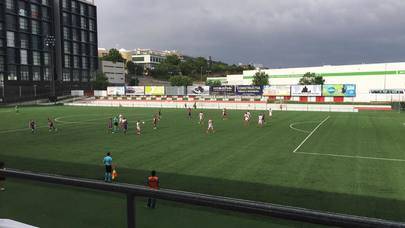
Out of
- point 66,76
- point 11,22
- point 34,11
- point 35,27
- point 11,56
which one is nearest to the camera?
point 11,22

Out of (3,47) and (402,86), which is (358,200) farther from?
(3,47)

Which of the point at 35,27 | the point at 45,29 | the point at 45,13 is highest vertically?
the point at 45,13

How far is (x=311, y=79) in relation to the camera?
118 m

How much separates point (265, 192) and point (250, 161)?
7086 millimetres

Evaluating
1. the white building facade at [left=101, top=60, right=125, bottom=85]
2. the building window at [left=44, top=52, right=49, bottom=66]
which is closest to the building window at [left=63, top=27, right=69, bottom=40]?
the building window at [left=44, top=52, right=49, bottom=66]

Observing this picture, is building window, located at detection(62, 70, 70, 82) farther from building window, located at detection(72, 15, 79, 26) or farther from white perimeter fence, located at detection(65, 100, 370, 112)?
white perimeter fence, located at detection(65, 100, 370, 112)

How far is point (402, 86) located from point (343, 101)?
37913 mm

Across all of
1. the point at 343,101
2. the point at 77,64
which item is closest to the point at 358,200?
the point at 343,101

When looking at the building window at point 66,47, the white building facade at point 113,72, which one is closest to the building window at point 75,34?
the building window at point 66,47

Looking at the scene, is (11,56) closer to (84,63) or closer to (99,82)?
(84,63)

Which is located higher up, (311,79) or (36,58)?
(36,58)

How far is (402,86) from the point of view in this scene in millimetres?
108500

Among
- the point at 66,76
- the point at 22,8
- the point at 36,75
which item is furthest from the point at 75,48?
the point at 22,8

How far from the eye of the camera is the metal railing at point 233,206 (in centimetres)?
264
